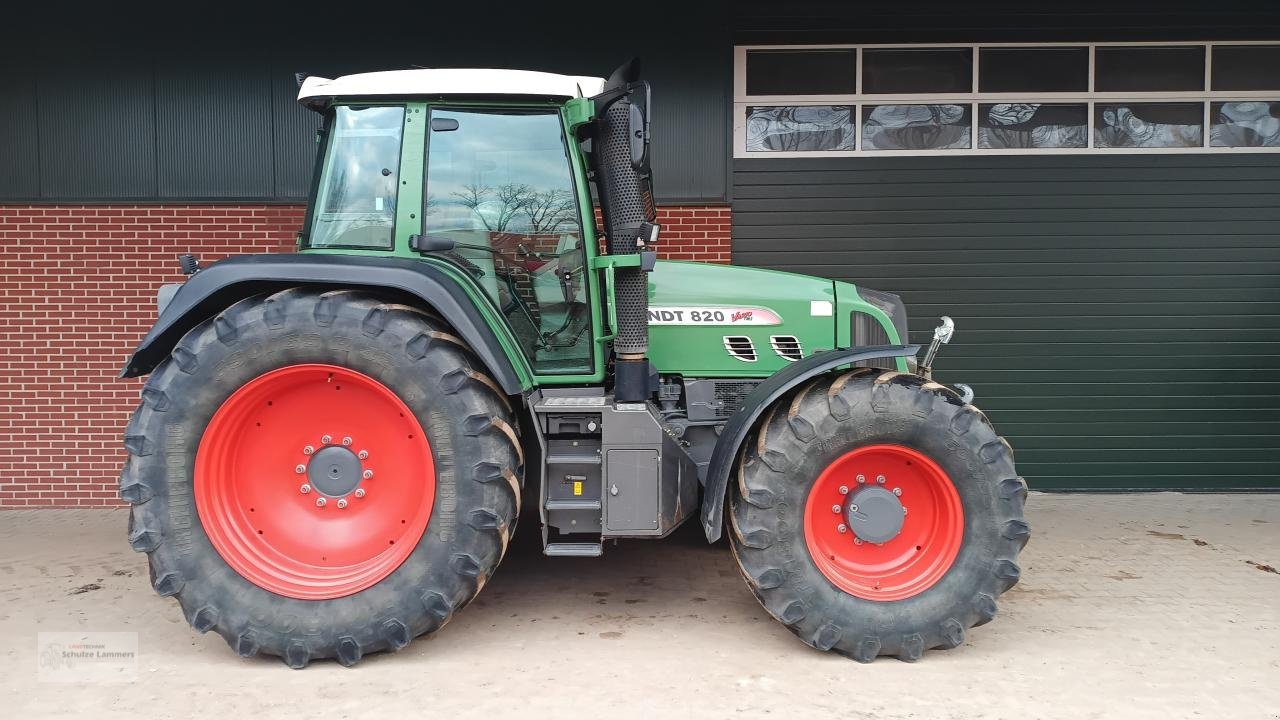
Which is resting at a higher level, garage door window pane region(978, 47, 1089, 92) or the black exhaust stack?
garage door window pane region(978, 47, 1089, 92)

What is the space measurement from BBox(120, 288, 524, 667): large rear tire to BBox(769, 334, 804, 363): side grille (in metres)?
1.53

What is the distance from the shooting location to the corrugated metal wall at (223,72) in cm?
644

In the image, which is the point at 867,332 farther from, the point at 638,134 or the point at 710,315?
the point at 638,134

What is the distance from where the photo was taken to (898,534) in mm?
3781

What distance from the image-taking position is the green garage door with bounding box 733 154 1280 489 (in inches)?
270

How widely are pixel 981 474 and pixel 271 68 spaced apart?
5.97 m

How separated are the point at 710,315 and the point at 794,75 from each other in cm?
343

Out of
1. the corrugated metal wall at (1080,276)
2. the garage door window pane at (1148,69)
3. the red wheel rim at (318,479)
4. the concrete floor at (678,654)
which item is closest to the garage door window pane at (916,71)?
the corrugated metal wall at (1080,276)

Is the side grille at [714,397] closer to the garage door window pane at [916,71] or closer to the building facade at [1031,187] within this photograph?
the building facade at [1031,187]

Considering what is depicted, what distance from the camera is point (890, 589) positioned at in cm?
372

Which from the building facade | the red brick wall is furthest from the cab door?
the red brick wall

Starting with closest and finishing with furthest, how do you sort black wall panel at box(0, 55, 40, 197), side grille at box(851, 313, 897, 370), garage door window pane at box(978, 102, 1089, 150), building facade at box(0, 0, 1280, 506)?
side grille at box(851, 313, 897, 370)
black wall panel at box(0, 55, 40, 197)
building facade at box(0, 0, 1280, 506)
garage door window pane at box(978, 102, 1089, 150)

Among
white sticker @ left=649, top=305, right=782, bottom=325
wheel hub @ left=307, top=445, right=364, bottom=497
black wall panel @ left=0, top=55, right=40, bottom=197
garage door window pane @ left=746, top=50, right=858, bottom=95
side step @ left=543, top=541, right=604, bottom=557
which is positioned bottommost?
side step @ left=543, top=541, right=604, bottom=557

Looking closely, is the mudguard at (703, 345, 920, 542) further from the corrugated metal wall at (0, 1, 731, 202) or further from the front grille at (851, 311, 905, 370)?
the corrugated metal wall at (0, 1, 731, 202)
